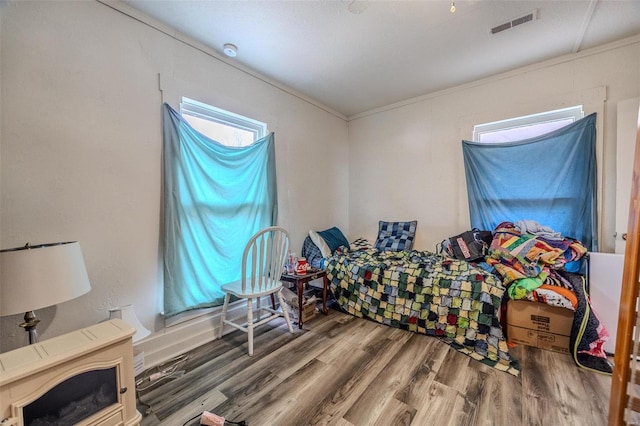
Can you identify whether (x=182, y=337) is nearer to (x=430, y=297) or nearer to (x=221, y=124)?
(x=221, y=124)

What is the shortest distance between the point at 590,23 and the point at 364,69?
5.87ft

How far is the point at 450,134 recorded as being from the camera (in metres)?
3.14

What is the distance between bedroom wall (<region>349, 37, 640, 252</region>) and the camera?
7.52 feet

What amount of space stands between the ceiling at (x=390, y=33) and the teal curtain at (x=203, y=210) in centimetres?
78

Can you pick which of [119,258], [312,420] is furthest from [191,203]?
[312,420]

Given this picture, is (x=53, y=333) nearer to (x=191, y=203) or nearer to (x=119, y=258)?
(x=119, y=258)

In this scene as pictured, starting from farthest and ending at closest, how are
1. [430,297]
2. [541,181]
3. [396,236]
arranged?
[396,236] < [541,181] < [430,297]

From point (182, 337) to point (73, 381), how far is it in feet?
3.59

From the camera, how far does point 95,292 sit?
65.4 inches

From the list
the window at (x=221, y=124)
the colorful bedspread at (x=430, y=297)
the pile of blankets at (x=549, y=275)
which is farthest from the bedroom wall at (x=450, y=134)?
the window at (x=221, y=124)

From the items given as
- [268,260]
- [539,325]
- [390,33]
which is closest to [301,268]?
[268,260]

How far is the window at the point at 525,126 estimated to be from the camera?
2.52m

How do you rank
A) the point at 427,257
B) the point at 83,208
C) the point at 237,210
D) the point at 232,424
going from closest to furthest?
the point at 232,424 → the point at 83,208 → the point at 237,210 → the point at 427,257

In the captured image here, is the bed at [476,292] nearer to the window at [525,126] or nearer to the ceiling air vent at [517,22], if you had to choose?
the window at [525,126]
